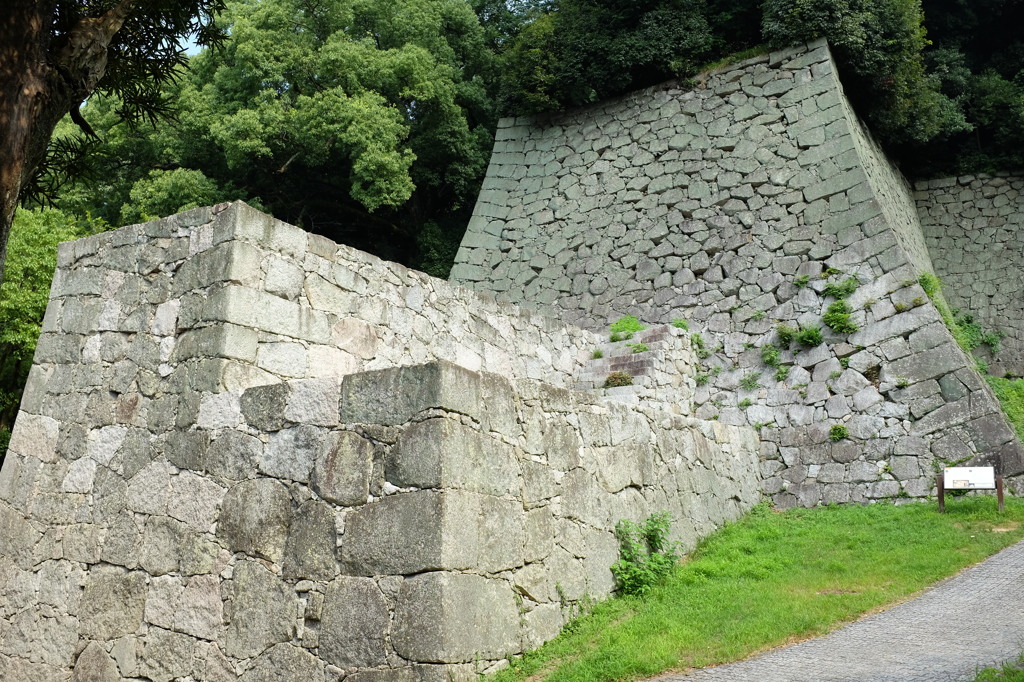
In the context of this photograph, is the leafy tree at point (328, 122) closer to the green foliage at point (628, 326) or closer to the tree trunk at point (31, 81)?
the green foliage at point (628, 326)

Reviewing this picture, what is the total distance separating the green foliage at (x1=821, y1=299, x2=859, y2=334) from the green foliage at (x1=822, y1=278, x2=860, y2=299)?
12 centimetres

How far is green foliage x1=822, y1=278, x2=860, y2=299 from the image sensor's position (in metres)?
10.2

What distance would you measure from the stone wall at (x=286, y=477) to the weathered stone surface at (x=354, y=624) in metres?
0.01

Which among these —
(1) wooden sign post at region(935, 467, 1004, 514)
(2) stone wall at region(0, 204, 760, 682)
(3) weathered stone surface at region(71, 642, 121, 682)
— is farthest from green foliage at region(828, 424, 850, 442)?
(3) weathered stone surface at region(71, 642, 121, 682)

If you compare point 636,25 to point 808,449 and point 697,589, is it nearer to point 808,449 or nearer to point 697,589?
point 808,449

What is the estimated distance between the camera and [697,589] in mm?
5773

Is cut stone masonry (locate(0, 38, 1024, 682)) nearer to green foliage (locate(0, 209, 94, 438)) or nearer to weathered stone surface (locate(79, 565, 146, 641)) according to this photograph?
weathered stone surface (locate(79, 565, 146, 641))

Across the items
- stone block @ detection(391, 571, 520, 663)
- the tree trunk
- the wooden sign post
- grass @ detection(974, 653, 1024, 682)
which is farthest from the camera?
the wooden sign post

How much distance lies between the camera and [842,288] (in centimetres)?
1023

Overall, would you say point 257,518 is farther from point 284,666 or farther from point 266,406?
point 284,666

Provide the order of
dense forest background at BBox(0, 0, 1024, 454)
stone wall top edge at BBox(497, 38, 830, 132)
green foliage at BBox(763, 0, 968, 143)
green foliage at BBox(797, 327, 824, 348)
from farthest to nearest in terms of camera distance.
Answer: dense forest background at BBox(0, 0, 1024, 454)
stone wall top edge at BBox(497, 38, 830, 132)
green foliage at BBox(763, 0, 968, 143)
green foliage at BBox(797, 327, 824, 348)

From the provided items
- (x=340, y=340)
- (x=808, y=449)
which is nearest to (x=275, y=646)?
(x=340, y=340)

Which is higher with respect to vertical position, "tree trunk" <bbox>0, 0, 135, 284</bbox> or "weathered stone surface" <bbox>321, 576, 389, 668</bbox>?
"tree trunk" <bbox>0, 0, 135, 284</bbox>

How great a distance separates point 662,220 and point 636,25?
3966 mm
